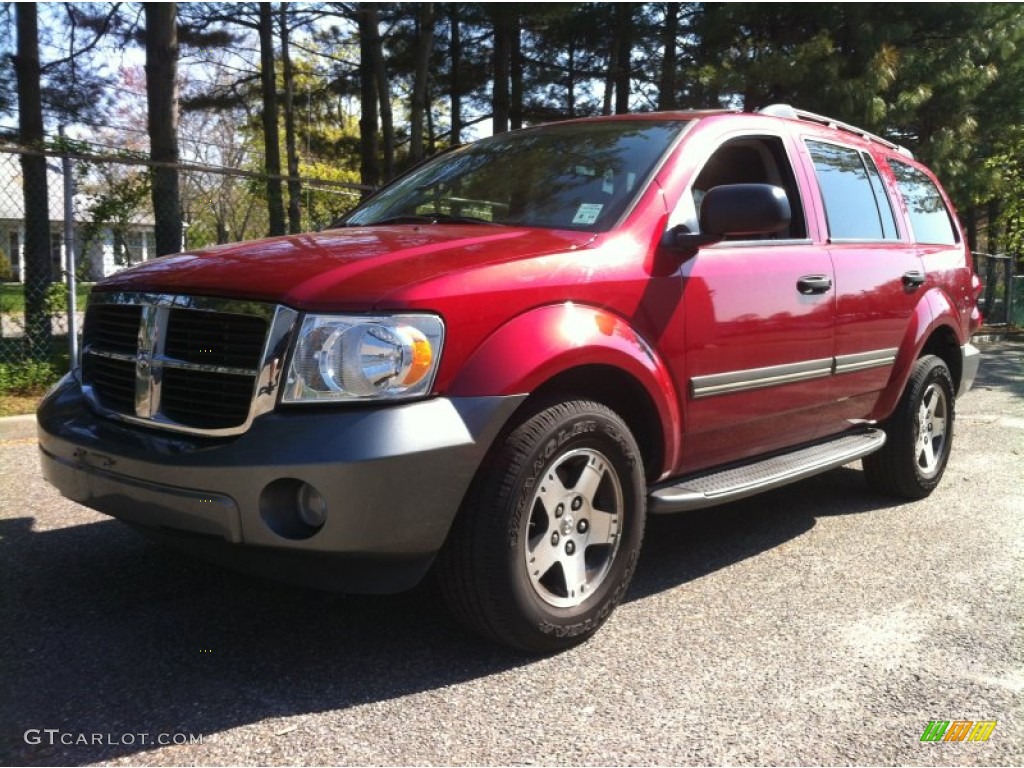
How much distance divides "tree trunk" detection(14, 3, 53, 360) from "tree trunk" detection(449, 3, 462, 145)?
26.3 ft

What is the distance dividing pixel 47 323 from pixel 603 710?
259 inches

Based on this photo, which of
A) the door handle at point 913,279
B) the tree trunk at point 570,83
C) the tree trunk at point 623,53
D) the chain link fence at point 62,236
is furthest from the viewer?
the tree trunk at point 570,83

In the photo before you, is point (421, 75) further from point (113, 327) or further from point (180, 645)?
A: point (180, 645)

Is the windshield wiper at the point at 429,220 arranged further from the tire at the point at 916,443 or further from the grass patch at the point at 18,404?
the grass patch at the point at 18,404

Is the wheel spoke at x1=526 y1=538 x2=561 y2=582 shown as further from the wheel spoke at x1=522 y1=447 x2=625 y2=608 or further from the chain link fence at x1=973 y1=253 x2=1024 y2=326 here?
the chain link fence at x1=973 y1=253 x2=1024 y2=326

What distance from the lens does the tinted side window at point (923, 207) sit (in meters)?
5.14

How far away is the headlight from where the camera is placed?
2.49 metres

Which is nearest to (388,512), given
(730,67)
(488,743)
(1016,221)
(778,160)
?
(488,743)

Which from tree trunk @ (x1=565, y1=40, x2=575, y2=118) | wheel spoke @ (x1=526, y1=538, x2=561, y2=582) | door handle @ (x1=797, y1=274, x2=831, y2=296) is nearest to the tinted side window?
door handle @ (x1=797, y1=274, x2=831, y2=296)

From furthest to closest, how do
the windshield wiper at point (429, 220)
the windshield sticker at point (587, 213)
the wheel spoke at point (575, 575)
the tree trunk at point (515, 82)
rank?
the tree trunk at point (515, 82)
the windshield wiper at point (429, 220)
the windshield sticker at point (587, 213)
the wheel spoke at point (575, 575)

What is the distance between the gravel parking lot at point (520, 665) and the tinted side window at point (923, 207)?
6.44ft

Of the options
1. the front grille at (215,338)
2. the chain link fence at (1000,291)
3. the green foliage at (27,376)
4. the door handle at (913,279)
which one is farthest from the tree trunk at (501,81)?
the front grille at (215,338)

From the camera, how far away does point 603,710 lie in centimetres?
255

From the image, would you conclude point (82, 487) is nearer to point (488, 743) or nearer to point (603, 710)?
point (488, 743)
